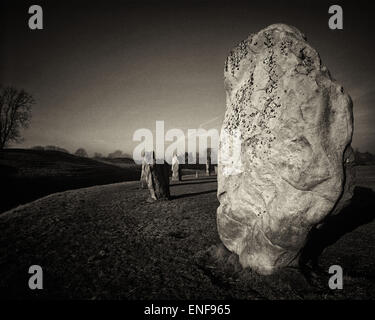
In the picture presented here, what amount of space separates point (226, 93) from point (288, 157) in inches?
97.5

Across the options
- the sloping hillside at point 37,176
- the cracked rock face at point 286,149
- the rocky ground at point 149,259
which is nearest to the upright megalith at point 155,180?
the rocky ground at point 149,259

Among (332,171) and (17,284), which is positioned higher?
(332,171)

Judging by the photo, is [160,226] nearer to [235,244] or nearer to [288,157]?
[235,244]

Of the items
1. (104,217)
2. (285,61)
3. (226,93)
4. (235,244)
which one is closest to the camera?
(285,61)

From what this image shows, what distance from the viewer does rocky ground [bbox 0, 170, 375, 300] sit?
144 inches

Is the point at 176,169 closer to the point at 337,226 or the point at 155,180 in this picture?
the point at 155,180

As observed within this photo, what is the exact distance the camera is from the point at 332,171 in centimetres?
349

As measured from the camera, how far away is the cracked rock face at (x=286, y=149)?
11.7 feet

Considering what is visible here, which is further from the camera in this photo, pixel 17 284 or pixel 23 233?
pixel 23 233

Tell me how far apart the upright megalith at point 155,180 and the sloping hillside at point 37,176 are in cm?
788

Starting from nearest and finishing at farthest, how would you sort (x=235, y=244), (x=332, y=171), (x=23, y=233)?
1. (x=332, y=171)
2. (x=235, y=244)
3. (x=23, y=233)
